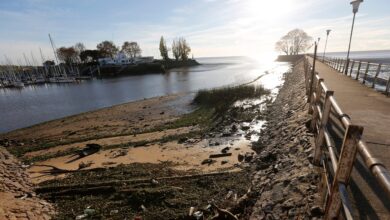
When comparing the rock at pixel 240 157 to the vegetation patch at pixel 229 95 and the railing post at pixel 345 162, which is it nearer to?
the railing post at pixel 345 162

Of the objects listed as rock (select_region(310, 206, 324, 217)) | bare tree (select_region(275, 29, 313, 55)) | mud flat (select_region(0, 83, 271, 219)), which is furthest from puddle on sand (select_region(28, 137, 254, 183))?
bare tree (select_region(275, 29, 313, 55))

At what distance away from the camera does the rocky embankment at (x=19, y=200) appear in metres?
6.42

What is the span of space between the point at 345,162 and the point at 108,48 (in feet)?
405

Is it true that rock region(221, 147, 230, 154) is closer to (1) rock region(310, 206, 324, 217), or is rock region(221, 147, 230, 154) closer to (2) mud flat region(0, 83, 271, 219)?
(2) mud flat region(0, 83, 271, 219)

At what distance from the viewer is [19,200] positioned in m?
7.20

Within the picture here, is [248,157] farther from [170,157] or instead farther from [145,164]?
[145,164]

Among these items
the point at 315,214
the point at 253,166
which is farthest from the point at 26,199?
the point at 315,214

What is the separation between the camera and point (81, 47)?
112188 millimetres

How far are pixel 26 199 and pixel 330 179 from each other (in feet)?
28.5

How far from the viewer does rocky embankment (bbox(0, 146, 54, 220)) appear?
6.42 metres

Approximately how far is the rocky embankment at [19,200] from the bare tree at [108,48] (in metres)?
111

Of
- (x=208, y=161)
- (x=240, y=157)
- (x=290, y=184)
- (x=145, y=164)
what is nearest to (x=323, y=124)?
(x=290, y=184)

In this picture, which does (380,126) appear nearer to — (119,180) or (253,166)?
(253,166)

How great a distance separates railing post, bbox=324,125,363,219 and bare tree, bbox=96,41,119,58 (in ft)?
391
